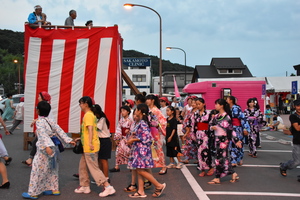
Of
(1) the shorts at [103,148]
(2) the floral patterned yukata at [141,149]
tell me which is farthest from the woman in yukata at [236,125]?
(1) the shorts at [103,148]

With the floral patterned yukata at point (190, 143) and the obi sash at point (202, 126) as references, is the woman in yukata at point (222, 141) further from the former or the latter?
the floral patterned yukata at point (190, 143)

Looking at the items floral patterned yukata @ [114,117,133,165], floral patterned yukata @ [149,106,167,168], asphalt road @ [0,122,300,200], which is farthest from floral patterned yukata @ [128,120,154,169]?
floral patterned yukata @ [114,117,133,165]

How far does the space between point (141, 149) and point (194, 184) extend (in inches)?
61.2

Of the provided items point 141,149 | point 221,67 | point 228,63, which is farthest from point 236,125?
point 228,63

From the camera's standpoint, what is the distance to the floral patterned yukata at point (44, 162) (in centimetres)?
483

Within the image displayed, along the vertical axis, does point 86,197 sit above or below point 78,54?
below

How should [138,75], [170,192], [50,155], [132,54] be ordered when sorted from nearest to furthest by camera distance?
[50,155]
[170,192]
[138,75]
[132,54]

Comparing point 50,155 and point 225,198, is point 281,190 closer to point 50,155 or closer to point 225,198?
point 225,198

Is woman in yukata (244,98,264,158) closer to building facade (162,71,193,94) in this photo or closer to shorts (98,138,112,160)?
shorts (98,138,112,160)

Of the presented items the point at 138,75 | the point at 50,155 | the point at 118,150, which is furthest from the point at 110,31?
the point at 138,75

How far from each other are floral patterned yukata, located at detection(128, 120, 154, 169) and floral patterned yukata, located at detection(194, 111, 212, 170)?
1983 millimetres

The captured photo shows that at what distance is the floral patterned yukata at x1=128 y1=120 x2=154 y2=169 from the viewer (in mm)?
4926

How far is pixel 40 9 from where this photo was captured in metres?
9.94

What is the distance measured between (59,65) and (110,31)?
6.17 ft
